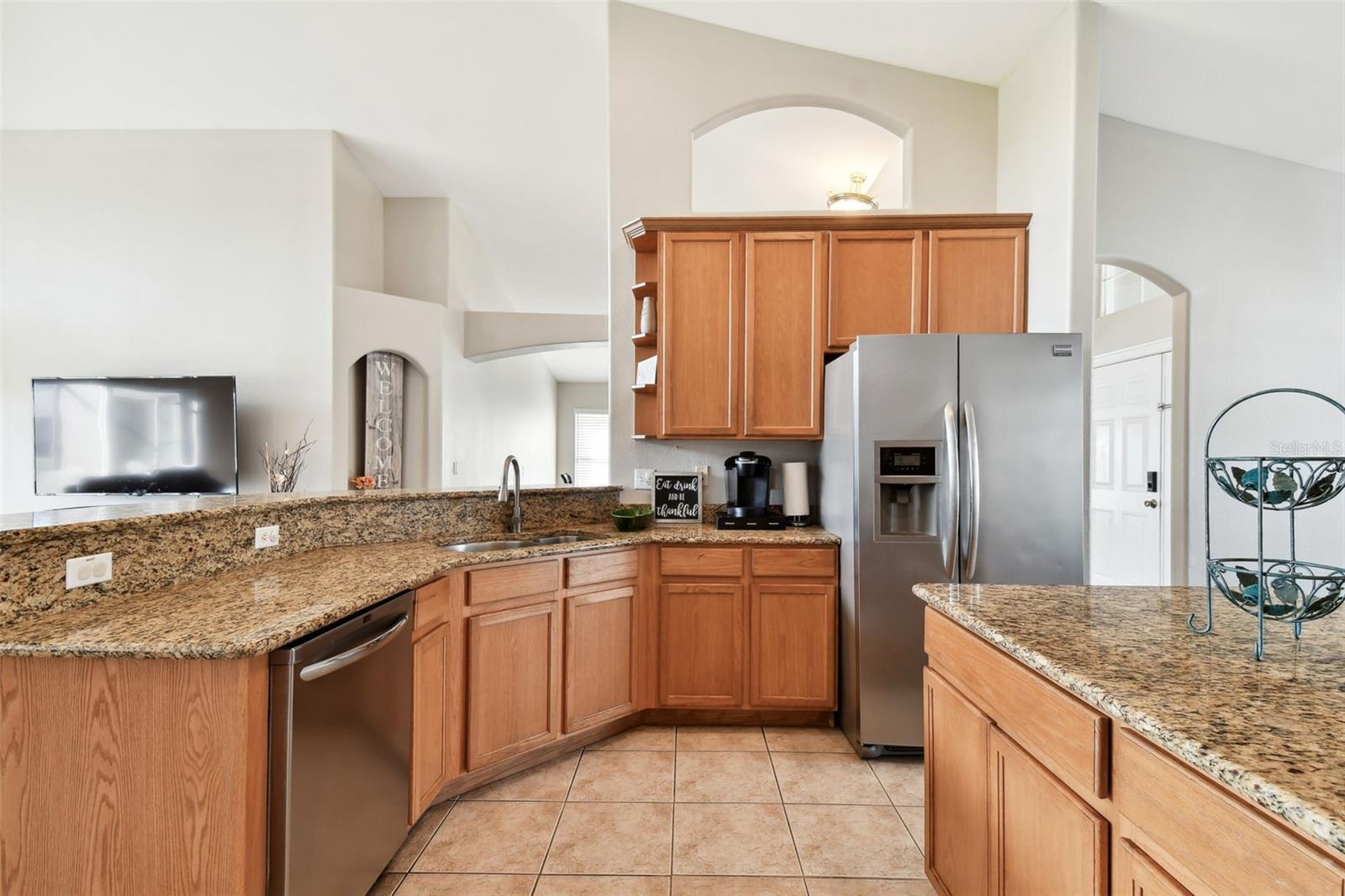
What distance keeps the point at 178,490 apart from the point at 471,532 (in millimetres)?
3238

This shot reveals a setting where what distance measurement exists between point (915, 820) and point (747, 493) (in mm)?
1608

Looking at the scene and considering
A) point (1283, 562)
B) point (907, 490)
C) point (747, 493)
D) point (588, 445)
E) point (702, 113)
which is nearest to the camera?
point (1283, 562)

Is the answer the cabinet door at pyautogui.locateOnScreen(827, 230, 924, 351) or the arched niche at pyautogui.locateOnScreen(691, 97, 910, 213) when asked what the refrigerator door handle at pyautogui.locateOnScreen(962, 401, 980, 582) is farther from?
the arched niche at pyautogui.locateOnScreen(691, 97, 910, 213)

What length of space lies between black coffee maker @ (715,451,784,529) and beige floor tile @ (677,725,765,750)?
3.14ft

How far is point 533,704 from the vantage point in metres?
2.46

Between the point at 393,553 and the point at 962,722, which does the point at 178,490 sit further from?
the point at 962,722

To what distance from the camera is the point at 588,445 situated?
13.4 m

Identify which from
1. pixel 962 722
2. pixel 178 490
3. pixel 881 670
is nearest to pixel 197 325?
pixel 178 490

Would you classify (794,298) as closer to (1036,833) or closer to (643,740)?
(643,740)

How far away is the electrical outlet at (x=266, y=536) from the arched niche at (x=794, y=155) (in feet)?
10.0

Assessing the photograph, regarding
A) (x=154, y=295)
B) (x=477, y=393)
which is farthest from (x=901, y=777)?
(x=154, y=295)

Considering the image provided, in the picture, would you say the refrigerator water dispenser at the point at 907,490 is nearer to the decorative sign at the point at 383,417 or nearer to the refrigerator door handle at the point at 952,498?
the refrigerator door handle at the point at 952,498

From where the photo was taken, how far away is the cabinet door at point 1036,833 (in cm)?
101

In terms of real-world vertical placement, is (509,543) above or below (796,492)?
below
